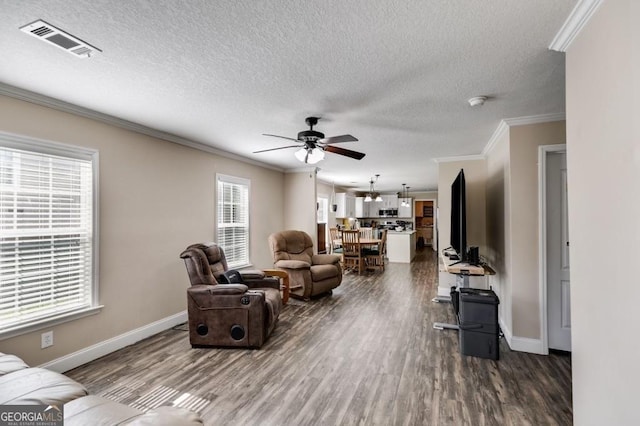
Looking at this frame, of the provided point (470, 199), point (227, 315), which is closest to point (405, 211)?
point (470, 199)

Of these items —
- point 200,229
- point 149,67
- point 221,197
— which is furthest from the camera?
Answer: point 221,197

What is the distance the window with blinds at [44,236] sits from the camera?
2.47 metres

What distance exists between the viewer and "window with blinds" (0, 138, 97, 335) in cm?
247

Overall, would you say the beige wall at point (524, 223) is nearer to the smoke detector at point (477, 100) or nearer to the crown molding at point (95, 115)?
the smoke detector at point (477, 100)

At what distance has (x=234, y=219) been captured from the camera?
520cm

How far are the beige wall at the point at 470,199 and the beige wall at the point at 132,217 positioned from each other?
12.9 ft

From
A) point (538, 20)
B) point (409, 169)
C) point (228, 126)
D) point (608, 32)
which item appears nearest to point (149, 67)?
point (228, 126)

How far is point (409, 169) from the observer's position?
22.1 ft

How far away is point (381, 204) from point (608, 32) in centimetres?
1058

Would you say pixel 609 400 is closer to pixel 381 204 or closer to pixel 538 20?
pixel 538 20

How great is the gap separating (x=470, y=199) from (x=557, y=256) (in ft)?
6.60

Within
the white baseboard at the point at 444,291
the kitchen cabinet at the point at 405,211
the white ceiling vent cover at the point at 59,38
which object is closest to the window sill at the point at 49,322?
the white ceiling vent cover at the point at 59,38

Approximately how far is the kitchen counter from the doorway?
18.7ft

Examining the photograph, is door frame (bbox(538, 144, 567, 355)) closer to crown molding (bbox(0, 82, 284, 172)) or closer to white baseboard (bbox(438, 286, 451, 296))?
white baseboard (bbox(438, 286, 451, 296))
